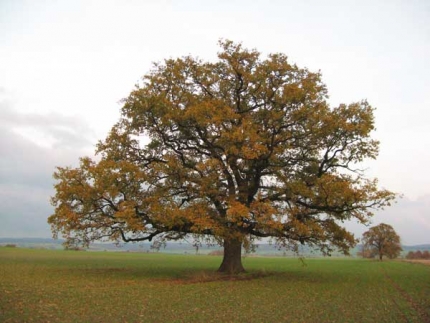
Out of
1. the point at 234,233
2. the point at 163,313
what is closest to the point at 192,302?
the point at 163,313

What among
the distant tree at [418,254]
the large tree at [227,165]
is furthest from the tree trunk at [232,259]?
the distant tree at [418,254]

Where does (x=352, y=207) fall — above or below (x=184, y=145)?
below

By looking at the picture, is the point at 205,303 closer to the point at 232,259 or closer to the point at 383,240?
the point at 232,259

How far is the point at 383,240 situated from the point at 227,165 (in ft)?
274

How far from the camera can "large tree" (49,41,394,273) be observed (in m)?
28.1

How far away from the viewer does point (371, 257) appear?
106 m

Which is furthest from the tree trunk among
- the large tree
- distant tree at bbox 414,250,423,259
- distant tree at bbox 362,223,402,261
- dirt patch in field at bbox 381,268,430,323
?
distant tree at bbox 414,250,423,259

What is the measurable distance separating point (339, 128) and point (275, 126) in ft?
15.5

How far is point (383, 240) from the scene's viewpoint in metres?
100

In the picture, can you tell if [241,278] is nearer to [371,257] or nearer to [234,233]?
[234,233]

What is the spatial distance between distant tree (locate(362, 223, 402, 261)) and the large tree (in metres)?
76.6

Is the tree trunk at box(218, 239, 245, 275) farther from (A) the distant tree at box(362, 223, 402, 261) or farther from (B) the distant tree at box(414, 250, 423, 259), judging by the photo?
(B) the distant tree at box(414, 250, 423, 259)

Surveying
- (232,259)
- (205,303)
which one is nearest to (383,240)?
(232,259)

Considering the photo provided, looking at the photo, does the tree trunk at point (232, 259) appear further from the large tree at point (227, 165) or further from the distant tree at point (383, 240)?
the distant tree at point (383, 240)
